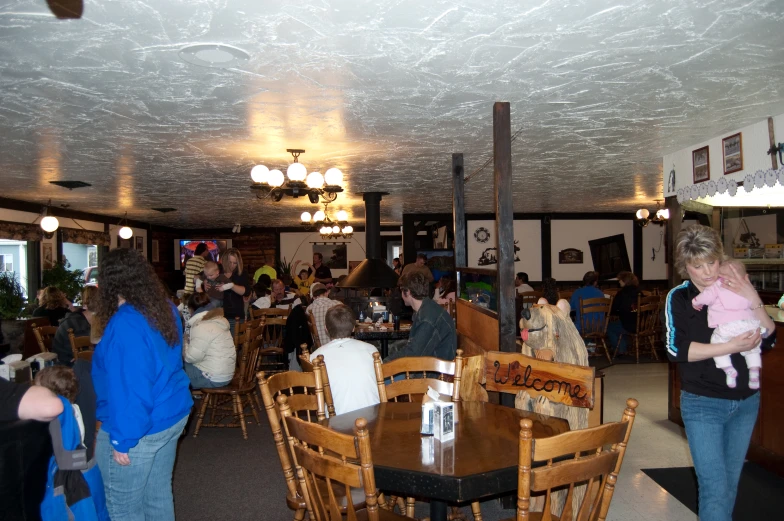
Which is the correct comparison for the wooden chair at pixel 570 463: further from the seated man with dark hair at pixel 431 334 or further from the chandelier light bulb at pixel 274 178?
the chandelier light bulb at pixel 274 178

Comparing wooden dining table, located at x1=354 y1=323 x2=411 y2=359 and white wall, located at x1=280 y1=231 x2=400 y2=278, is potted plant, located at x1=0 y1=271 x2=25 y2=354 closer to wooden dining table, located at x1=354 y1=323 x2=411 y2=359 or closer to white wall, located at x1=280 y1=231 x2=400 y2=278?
wooden dining table, located at x1=354 y1=323 x2=411 y2=359

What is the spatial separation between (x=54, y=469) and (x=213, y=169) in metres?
4.57

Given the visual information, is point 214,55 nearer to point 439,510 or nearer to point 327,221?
point 439,510

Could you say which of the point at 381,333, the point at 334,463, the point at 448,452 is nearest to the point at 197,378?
the point at 381,333

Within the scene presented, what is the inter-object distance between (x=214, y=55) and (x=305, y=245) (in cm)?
1428

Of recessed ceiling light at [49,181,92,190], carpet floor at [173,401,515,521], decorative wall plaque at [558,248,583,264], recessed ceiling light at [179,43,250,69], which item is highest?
recessed ceiling light at [49,181,92,190]

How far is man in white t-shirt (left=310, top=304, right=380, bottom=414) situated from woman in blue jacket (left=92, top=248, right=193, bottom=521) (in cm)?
79

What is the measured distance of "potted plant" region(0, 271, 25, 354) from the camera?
709cm

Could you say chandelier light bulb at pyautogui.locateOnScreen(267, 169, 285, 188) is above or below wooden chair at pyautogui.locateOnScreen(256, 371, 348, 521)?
above

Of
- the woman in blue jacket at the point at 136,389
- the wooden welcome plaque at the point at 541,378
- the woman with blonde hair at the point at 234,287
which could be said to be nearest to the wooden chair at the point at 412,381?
the wooden welcome plaque at the point at 541,378

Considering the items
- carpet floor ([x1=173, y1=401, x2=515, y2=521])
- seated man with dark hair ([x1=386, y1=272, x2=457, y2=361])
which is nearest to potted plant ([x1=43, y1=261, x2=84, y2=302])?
carpet floor ([x1=173, y1=401, x2=515, y2=521])

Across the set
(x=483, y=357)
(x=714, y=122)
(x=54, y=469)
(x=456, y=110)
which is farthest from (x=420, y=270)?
(x=54, y=469)

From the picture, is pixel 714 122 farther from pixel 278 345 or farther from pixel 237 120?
pixel 278 345

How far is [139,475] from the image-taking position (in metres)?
2.45
